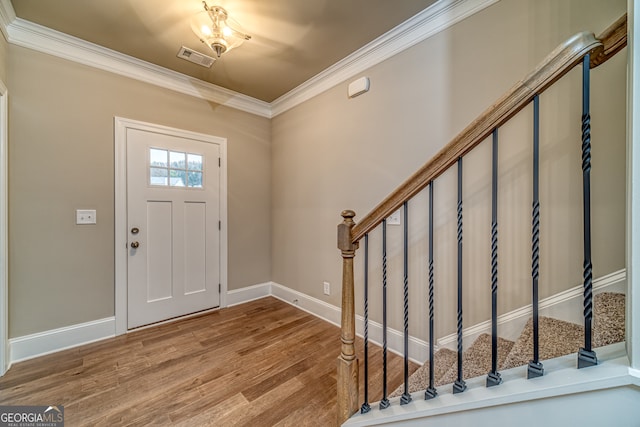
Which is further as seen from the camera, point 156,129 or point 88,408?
point 156,129

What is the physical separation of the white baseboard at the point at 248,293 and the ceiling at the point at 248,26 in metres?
2.49

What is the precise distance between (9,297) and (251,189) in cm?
223

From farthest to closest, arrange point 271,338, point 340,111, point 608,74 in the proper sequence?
point 340,111 → point 271,338 → point 608,74

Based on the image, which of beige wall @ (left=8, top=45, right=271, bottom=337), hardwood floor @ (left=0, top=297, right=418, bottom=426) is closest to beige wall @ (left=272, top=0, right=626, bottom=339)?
hardwood floor @ (left=0, top=297, right=418, bottom=426)

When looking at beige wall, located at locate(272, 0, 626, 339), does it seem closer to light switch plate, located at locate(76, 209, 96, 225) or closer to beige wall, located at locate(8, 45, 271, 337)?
beige wall, located at locate(8, 45, 271, 337)

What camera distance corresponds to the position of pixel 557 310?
145cm

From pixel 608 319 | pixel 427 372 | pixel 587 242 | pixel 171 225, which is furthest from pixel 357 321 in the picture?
pixel 171 225

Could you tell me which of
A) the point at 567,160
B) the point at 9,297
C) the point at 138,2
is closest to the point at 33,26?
the point at 138,2

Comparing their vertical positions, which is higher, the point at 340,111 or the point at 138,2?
the point at 138,2

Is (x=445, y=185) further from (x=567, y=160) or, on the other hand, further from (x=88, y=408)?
(x=88, y=408)

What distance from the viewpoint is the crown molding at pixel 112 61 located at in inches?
80.1

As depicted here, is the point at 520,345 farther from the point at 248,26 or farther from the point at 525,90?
the point at 248,26

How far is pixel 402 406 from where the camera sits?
114cm

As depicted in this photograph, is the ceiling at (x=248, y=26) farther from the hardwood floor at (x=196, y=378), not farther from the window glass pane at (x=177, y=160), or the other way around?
the hardwood floor at (x=196, y=378)
